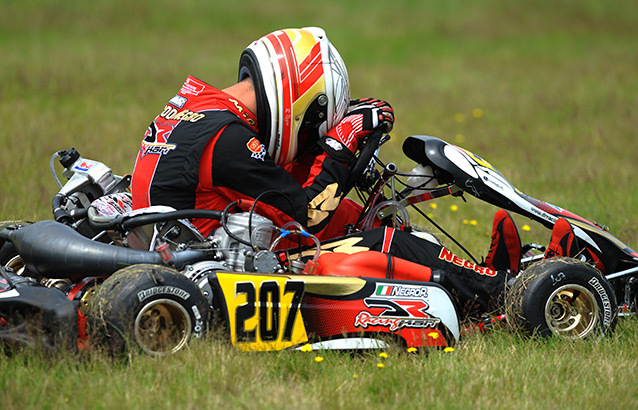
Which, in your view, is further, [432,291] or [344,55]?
[344,55]

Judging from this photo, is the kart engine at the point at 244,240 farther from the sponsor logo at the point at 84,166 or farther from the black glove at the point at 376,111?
the sponsor logo at the point at 84,166

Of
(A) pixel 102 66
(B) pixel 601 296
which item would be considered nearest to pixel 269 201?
(B) pixel 601 296

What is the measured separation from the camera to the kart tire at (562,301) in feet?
15.5

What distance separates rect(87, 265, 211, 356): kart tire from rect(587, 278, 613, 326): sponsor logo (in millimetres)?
2343

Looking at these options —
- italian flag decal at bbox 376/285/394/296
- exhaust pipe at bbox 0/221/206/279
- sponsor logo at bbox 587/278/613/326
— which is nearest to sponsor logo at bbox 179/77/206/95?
exhaust pipe at bbox 0/221/206/279

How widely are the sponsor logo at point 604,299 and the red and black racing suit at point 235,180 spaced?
54 cm

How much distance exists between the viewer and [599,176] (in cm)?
954

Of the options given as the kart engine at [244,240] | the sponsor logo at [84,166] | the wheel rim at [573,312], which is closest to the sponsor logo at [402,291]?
the kart engine at [244,240]

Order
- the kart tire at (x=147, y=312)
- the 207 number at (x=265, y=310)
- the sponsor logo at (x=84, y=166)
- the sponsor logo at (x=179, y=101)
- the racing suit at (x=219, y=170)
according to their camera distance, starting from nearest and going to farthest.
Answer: the kart tire at (x=147, y=312) < the 207 number at (x=265, y=310) < the racing suit at (x=219, y=170) < the sponsor logo at (x=179, y=101) < the sponsor logo at (x=84, y=166)

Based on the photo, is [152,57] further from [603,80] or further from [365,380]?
[365,380]

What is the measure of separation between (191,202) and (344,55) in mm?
14785

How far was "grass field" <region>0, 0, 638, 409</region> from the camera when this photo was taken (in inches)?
156

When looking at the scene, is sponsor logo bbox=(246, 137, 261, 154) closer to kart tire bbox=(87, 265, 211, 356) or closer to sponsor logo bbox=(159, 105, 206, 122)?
sponsor logo bbox=(159, 105, 206, 122)

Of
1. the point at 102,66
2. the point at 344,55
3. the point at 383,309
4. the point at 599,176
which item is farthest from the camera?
the point at 344,55
